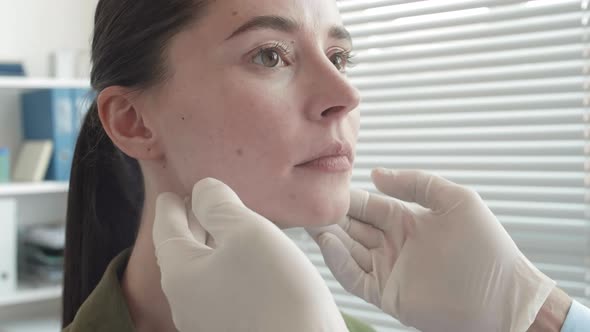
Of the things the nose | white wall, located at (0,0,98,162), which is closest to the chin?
the nose

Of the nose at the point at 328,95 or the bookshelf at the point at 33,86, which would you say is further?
the bookshelf at the point at 33,86

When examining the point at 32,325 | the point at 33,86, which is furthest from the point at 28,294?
the point at 33,86

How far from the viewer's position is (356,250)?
1274 mm

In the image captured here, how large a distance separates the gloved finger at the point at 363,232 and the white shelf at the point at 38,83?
1.75 meters

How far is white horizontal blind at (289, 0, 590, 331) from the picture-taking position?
1.96 m

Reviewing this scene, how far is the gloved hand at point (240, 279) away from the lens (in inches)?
30.1

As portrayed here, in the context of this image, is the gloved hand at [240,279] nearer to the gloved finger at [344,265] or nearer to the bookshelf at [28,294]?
the gloved finger at [344,265]

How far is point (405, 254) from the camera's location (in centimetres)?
121

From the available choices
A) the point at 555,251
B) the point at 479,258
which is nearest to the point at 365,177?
the point at 555,251

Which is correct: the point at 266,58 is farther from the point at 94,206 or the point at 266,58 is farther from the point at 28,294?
the point at 28,294

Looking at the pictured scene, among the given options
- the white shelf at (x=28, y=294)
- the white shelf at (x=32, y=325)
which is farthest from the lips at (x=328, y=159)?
the white shelf at (x=32, y=325)

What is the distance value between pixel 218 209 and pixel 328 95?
265 millimetres

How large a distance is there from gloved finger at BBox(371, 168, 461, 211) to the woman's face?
181 millimetres

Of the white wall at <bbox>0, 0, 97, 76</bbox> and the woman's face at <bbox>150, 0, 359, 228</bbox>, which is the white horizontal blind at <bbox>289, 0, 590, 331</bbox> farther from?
the white wall at <bbox>0, 0, 97, 76</bbox>
